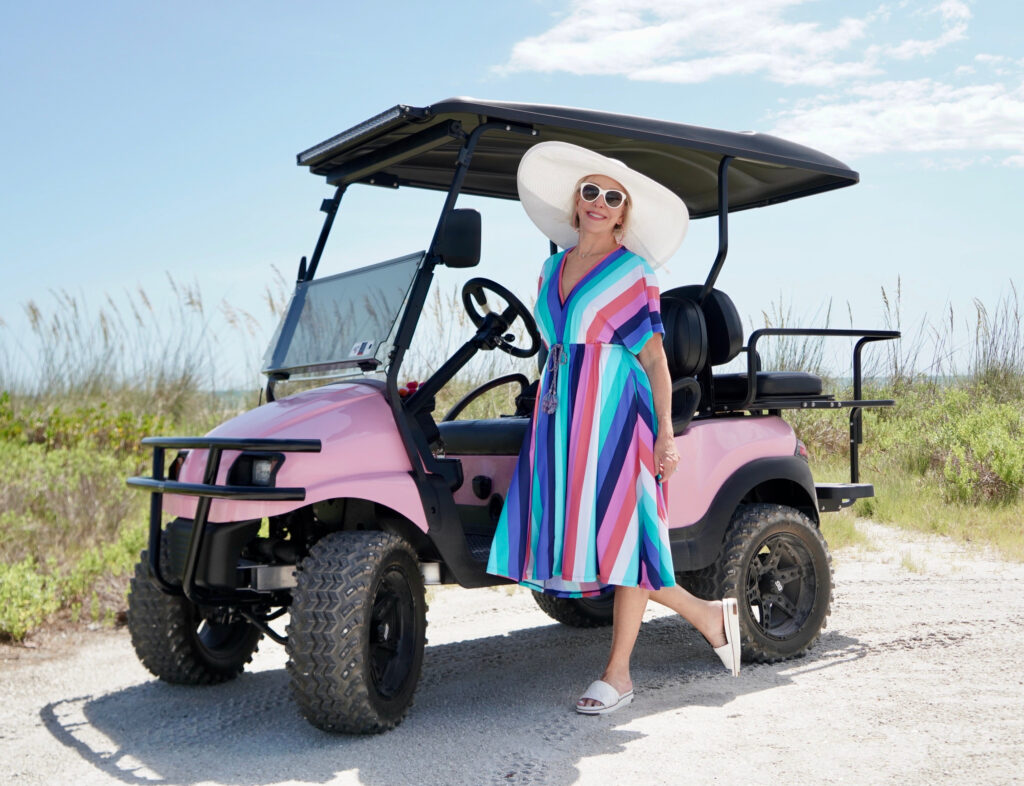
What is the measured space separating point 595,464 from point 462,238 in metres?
0.93

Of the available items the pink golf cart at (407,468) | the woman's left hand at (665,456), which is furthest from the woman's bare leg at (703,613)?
the woman's left hand at (665,456)

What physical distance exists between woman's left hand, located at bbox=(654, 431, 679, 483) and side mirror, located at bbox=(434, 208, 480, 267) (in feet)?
3.04

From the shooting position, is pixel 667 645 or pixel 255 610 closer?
pixel 255 610

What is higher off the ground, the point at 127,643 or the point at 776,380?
the point at 776,380

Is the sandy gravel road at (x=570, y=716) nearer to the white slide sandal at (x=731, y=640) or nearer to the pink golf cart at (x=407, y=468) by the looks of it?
the white slide sandal at (x=731, y=640)

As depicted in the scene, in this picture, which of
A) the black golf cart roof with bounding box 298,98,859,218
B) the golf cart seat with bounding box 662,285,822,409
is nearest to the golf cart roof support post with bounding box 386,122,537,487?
the black golf cart roof with bounding box 298,98,859,218

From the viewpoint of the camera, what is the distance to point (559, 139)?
4273mm

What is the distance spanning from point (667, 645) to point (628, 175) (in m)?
2.24

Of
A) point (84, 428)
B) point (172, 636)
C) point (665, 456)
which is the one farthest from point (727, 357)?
point (84, 428)

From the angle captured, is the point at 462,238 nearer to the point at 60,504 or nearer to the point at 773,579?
the point at 773,579

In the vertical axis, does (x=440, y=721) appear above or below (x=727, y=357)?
below

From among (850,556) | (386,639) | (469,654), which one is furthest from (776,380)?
(850,556)

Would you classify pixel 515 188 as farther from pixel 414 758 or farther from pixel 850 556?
pixel 850 556

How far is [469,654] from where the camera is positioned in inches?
191
